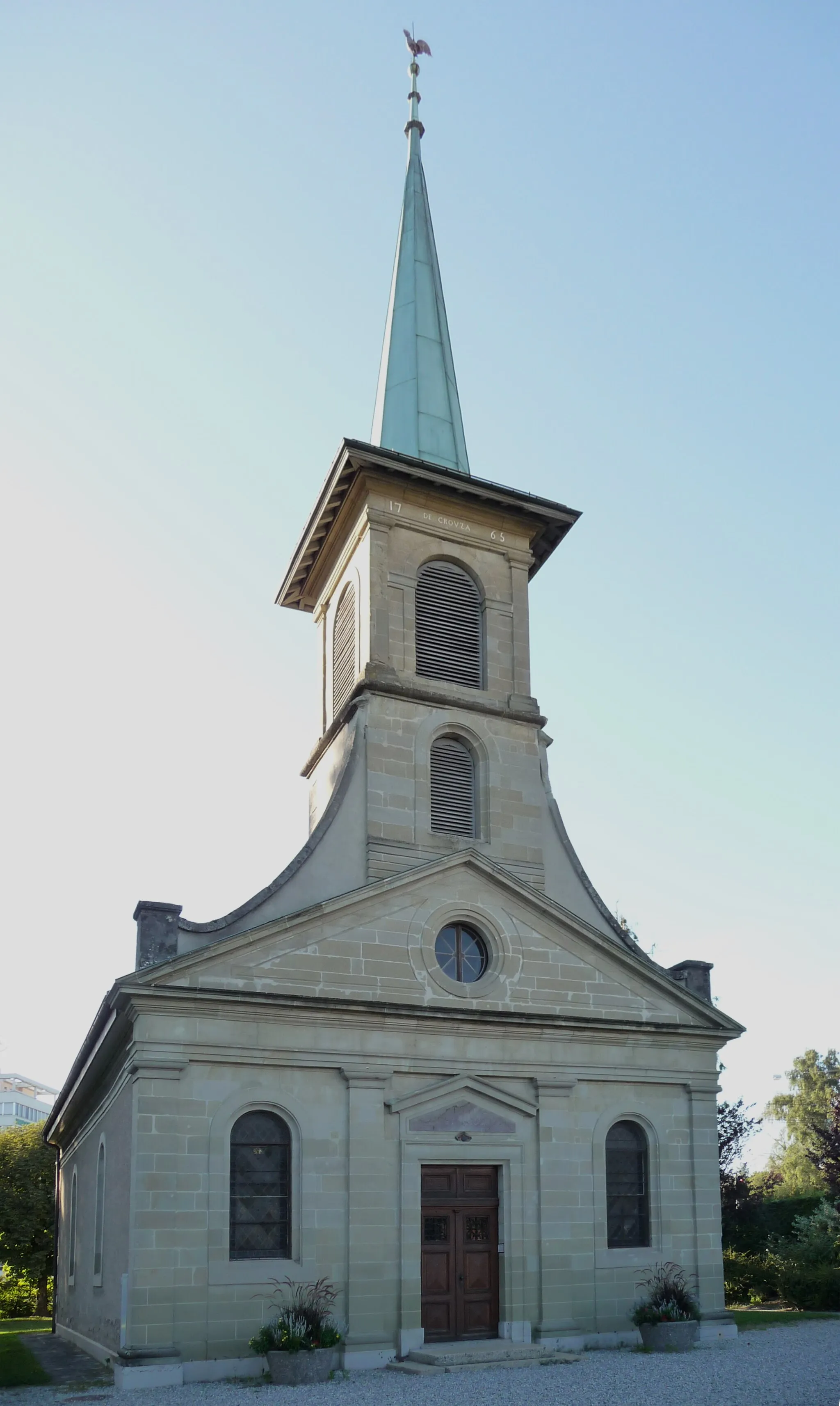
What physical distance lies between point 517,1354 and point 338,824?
8539 mm

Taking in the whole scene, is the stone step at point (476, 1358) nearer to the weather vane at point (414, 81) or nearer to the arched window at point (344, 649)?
the arched window at point (344, 649)

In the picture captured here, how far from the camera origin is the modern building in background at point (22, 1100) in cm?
12475

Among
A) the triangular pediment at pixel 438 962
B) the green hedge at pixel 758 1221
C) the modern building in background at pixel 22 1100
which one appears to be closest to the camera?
the triangular pediment at pixel 438 962

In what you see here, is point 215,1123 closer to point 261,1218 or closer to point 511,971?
point 261,1218

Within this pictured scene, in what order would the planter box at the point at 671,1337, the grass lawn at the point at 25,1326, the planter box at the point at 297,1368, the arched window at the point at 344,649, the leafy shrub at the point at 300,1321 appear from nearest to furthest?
the planter box at the point at 297,1368 → the leafy shrub at the point at 300,1321 → the planter box at the point at 671,1337 → the arched window at the point at 344,649 → the grass lawn at the point at 25,1326

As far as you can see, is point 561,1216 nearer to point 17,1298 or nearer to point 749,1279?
point 749,1279

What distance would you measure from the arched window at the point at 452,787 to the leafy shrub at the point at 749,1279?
14496 millimetres

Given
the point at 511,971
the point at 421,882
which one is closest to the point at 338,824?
the point at 421,882

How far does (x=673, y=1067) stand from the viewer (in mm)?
21859

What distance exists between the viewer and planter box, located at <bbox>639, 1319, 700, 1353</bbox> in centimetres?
1908

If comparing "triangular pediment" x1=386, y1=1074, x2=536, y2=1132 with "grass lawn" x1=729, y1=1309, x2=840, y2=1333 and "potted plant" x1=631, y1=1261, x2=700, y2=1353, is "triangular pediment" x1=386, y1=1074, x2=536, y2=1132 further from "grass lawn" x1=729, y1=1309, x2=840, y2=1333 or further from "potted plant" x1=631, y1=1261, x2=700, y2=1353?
"grass lawn" x1=729, y1=1309, x2=840, y2=1333

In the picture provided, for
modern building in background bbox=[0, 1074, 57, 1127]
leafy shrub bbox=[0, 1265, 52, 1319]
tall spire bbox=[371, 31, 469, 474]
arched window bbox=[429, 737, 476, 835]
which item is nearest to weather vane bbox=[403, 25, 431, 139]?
tall spire bbox=[371, 31, 469, 474]

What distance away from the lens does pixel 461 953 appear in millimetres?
20938

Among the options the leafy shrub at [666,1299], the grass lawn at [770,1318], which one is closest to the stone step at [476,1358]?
the leafy shrub at [666,1299]
